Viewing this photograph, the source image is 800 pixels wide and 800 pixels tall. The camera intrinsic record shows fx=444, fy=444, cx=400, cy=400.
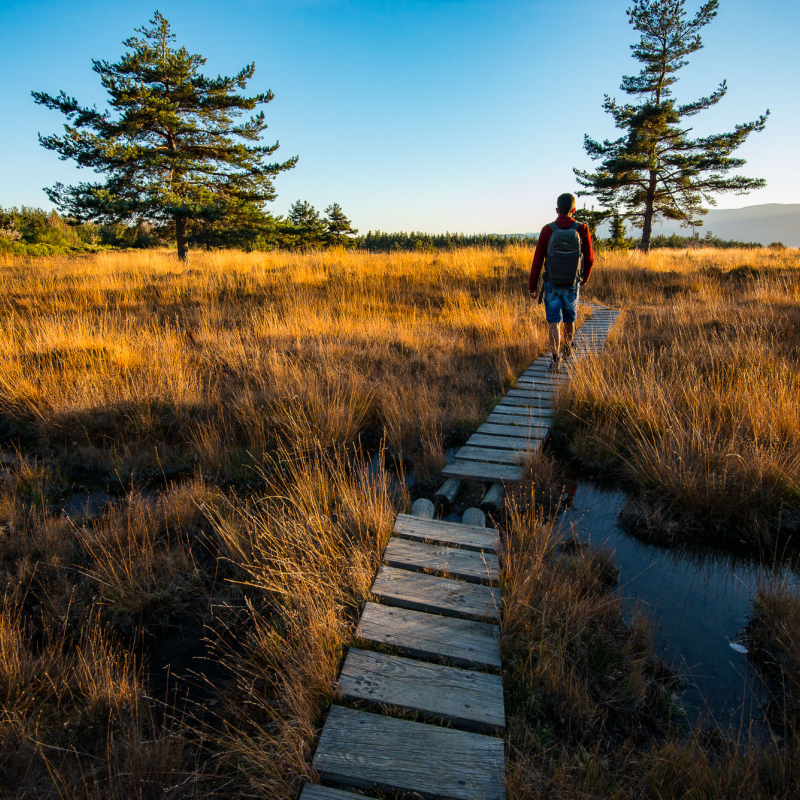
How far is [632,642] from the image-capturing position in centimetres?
215

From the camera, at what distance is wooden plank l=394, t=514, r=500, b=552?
2832 millimetres

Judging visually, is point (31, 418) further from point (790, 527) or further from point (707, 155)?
point (707, 155)

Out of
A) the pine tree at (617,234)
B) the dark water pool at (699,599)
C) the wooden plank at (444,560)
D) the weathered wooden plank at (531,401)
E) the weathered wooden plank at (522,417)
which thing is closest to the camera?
the dark water pool at (699,599)

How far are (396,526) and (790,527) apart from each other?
2.68 metres

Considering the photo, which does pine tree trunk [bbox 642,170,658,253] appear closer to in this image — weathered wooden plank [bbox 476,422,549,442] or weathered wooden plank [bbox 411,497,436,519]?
weathered wooden plank [bbox 476,422,549,442]

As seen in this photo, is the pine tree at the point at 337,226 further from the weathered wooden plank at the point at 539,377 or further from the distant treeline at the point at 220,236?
the weathered wooden plank at the point at 539,377

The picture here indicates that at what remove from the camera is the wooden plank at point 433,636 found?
206 centimetres

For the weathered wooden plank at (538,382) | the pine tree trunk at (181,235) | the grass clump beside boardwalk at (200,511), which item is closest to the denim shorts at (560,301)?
the weathered wooden plank at (538,382)

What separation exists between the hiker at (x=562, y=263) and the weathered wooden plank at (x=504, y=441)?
91.2 inches

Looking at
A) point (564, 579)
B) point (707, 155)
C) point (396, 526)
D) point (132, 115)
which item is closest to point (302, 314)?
point (396, 526)

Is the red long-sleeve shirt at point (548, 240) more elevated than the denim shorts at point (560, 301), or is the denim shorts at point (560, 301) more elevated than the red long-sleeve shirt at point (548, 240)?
the red long-sleeve shirt at point (548, 240)


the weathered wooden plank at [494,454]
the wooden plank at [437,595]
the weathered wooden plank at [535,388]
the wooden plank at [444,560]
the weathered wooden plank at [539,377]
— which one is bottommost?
the wooden plank at [437,595]

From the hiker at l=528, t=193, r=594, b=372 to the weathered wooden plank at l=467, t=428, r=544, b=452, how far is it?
2.32m

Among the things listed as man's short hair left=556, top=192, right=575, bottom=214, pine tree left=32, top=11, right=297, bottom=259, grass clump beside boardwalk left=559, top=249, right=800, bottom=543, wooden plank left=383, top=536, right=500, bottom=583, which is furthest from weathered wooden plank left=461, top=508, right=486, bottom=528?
pine tree left=32, top=11, right=297, bottom=259
